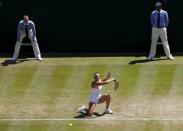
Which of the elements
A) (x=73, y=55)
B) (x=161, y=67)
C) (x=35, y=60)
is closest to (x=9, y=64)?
(x=35, y=60)

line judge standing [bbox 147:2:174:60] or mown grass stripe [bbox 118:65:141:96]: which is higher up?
line judge standing [bbox 147:2:174:60]

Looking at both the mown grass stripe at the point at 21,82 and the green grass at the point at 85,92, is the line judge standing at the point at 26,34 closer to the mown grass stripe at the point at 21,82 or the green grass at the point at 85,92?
the green grass at the point at 85,92

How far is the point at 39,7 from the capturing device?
28.1 metres

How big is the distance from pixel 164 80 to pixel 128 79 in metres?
1.14

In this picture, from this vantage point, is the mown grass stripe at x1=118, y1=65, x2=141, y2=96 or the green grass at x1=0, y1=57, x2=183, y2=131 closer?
the green grass at x1=0, y1=57, x2=183, y2=131

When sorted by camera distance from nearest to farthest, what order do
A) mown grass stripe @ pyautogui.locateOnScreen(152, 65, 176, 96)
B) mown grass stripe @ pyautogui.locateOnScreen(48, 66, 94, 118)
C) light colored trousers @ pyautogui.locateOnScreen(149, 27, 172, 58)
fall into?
mown grass stripe @ pyautogui.locateOnScreen(48, 66, 94, 118), mown grass stripe @ pyautogui.locateOnScreen(152, 65, 176, 96), light colored trousers @ pyautogui.locateOnScreen(149, 27, 172, 58)

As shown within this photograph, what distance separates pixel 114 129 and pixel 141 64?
7.68 meters

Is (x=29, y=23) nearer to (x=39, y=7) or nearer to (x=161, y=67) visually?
(x=39, y=7)

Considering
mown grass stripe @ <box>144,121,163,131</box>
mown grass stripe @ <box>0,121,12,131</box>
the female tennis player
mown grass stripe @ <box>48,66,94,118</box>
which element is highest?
the female tennis player

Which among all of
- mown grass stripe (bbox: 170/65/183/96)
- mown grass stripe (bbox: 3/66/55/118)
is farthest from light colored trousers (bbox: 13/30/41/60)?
mown grass stripe (bbox: 170/65/183/96)

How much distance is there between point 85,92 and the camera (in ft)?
71.5

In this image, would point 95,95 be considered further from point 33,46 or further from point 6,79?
point 33,46

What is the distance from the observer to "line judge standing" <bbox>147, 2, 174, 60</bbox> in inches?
1029

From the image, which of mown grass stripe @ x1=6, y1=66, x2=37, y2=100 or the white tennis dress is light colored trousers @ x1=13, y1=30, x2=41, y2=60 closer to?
mown grass stripe @ x1=6, y1=66, x2=37, y2=100
